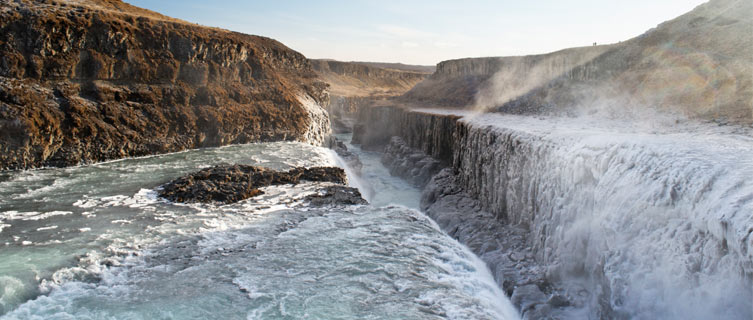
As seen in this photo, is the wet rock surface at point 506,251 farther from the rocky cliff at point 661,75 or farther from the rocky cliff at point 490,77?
the rocky cliff at point 490,77

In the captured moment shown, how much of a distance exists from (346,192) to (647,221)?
866 centimetres

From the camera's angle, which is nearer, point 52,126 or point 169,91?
point 52,126

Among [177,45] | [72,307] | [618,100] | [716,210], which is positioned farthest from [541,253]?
[177,45]

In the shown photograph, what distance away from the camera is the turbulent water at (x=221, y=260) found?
644cm

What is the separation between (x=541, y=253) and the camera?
8648 millimetres

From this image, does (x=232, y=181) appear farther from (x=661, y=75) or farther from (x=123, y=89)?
(x=661, y=75)

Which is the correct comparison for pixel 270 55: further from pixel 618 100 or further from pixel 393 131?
pixel 618 100

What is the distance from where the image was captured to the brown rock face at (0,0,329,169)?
1562 cm

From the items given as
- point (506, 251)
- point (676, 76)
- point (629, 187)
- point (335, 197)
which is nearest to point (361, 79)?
point (676, 76)

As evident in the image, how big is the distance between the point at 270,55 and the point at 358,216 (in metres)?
21.6

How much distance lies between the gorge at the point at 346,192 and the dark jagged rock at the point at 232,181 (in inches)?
2.9

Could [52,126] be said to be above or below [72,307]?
above

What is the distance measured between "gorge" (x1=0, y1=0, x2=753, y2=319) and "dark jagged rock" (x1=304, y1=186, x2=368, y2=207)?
83 mm

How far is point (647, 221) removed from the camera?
5.71 meters
